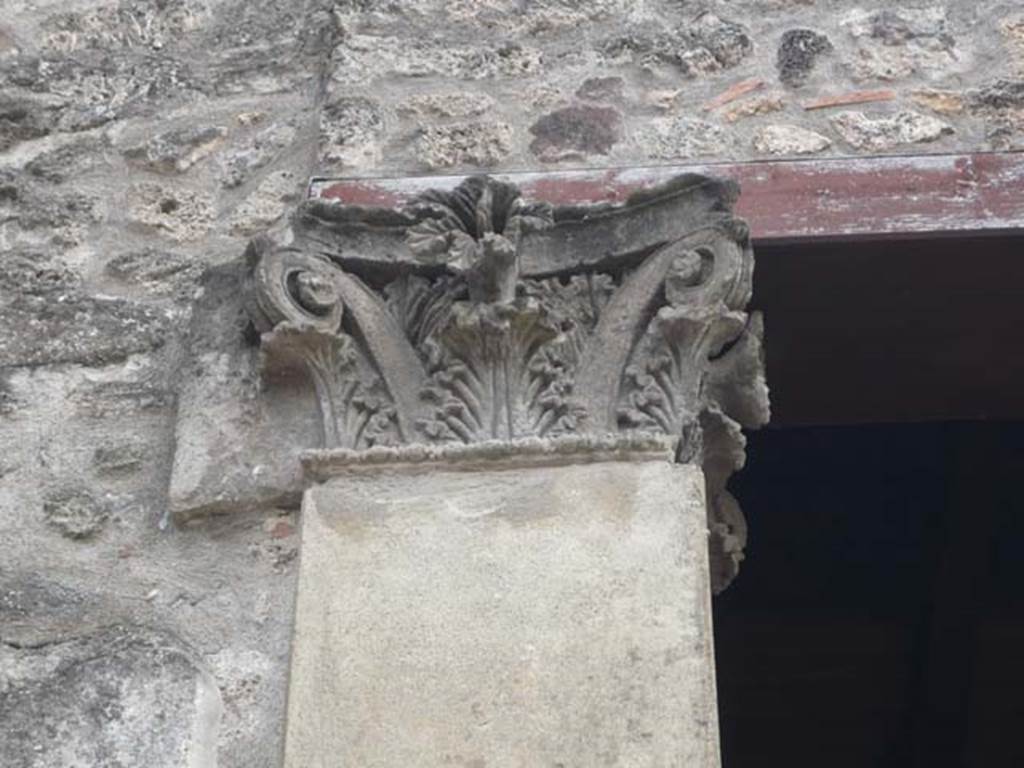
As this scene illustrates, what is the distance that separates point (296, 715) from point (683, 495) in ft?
1.83

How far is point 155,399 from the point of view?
3211mm

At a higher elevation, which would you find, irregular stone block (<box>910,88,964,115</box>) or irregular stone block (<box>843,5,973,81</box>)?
irregular stone block (<box>843,5,973,81</box>)

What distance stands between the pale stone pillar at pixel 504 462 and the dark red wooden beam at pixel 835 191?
216 mm

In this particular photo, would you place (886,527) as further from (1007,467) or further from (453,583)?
(453,583)

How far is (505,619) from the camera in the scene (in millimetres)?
2744

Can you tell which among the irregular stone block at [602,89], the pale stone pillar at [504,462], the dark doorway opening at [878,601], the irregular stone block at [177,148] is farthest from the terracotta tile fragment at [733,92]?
the dark doorway opening at [878,601]

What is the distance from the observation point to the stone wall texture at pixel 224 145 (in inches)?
115

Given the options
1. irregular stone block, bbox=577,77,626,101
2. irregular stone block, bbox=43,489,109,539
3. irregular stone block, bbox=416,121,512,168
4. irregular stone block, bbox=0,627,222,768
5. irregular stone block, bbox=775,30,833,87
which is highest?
irregular stone block, bbox=775,30,833,87

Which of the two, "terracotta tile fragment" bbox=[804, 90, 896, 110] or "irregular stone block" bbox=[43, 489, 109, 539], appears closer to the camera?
"irregular stone block" bbox=[43, 489, 109, 539]

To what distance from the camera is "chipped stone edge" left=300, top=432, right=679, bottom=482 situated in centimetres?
289

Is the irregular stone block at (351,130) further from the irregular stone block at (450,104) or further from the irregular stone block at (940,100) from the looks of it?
the irregular stone block at (940,100)

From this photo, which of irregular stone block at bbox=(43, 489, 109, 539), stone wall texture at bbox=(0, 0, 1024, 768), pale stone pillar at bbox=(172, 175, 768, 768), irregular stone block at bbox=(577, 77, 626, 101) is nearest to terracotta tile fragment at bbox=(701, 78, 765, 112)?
stone wall texture at bbox=(0, 0, 1024, 768)

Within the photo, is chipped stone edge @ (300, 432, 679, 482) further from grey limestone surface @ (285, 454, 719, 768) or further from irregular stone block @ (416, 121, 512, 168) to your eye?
irregular stone block @ (416, 121, 512, 168)

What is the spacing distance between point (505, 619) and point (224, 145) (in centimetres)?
120
